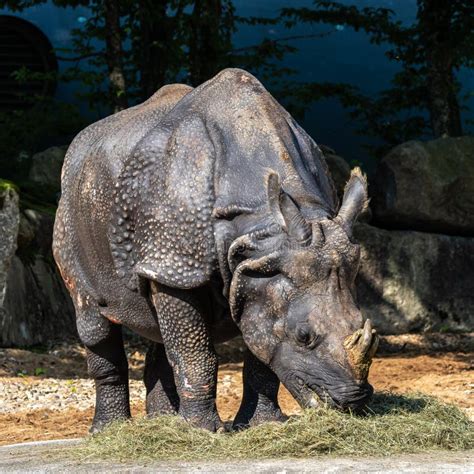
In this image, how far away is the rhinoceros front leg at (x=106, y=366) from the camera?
6.86 metres

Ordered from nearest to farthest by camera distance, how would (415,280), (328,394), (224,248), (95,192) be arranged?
(328,394) → (224,248) → (95,192) → (415,280)

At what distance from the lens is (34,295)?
454 inches

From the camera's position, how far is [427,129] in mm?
14945

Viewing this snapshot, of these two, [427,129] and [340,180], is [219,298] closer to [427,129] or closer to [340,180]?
[340,180]

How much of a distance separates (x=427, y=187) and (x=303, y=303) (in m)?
7.84

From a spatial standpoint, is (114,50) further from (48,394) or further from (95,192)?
(95,192)

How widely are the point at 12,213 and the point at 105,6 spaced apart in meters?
3.52

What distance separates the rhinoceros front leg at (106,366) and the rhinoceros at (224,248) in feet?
0.07

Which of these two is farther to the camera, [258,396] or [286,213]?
[258,396]

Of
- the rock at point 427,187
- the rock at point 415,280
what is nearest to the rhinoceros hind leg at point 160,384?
the rock at point 415,280

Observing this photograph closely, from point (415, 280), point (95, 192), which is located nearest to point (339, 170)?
point (415, 280)

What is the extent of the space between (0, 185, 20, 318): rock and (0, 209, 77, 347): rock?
536mm

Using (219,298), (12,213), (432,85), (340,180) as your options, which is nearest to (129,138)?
(219,298)

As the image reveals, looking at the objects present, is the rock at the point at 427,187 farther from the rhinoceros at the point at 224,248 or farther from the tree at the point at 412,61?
the rhinoceros at the point at 224,248
